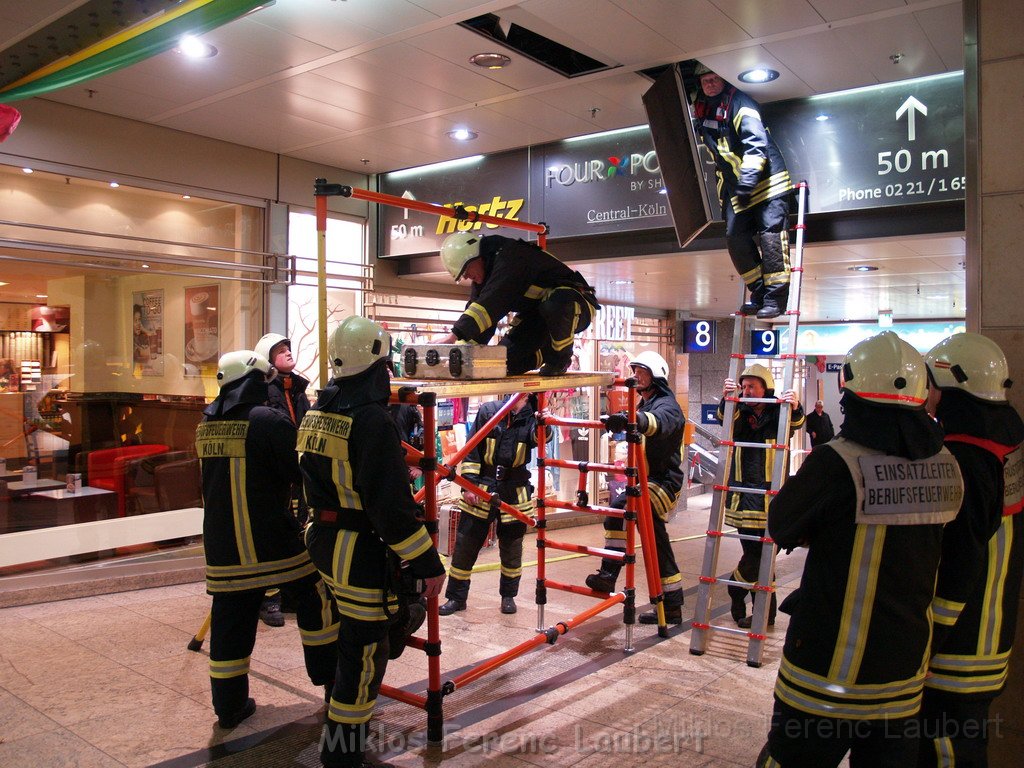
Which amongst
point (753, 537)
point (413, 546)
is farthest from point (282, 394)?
point (753, 537)

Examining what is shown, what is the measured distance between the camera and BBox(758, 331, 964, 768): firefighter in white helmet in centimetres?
256

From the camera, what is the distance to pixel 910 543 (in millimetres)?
2566

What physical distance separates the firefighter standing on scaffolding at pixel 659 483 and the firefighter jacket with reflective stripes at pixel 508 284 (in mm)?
1432

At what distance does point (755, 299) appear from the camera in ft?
18.5

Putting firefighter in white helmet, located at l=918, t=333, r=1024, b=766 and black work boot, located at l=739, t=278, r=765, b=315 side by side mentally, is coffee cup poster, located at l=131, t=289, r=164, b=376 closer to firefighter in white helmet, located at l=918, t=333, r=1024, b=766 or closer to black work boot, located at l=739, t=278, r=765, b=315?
black work boot, located at l=739, t=278, r=765, b=315

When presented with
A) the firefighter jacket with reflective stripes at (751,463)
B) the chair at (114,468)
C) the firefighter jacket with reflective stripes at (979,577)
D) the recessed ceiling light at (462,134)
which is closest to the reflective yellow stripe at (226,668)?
the firefighter jacket with reflective stripes at (979,577)

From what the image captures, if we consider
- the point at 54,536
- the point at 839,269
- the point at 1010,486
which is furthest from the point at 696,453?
the point at 1010,486

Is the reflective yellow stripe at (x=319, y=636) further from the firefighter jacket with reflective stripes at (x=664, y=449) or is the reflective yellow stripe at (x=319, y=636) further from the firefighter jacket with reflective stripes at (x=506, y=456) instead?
the firefighter jacket with reflective stripes at (x=664, y=449)

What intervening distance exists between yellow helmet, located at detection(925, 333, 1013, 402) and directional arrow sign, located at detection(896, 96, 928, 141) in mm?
3135

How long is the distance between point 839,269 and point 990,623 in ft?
19.5

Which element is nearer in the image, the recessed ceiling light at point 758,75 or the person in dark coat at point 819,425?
the recessed ceiling light at point 758,75

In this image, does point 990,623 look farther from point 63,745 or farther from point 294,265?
point 294,265

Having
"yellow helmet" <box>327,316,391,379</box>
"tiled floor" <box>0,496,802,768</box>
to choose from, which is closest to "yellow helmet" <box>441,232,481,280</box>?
"yellow helmet" <box>327,316,391,379</box>

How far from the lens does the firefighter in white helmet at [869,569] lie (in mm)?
2561
